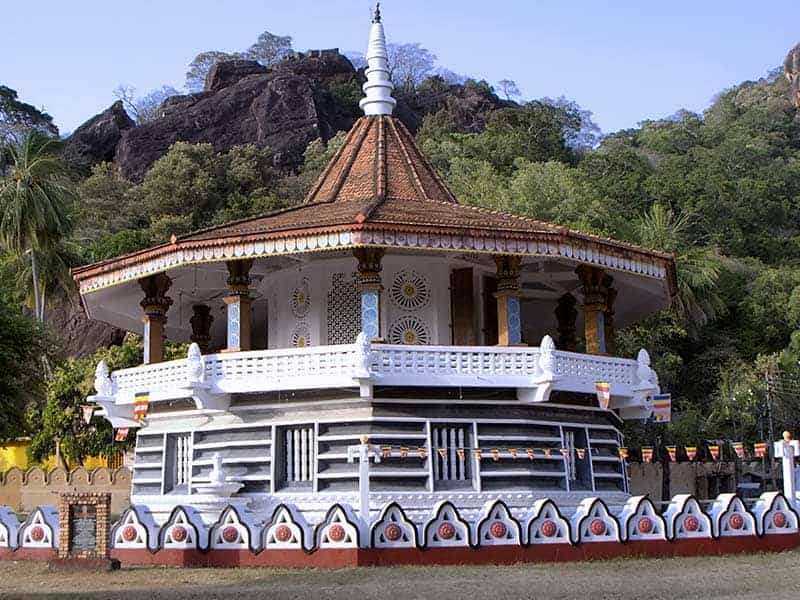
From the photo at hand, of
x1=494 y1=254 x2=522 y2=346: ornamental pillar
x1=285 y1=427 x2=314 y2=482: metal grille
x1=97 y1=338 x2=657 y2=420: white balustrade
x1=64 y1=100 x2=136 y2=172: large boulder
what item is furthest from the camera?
x1=64 y1=100 x2=136 y2=172: large boulder

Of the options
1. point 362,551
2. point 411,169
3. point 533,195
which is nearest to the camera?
point 362,551

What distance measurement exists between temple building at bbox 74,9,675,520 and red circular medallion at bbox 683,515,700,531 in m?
3.63

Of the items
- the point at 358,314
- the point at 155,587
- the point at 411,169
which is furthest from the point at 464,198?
the point at 155,587

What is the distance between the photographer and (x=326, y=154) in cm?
8106

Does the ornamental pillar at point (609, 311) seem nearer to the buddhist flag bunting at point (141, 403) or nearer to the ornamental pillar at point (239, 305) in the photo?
the ornamental pillar at point (239, 305)

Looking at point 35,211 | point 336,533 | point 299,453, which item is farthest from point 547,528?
point 35,211

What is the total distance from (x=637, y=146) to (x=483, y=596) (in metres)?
87.2

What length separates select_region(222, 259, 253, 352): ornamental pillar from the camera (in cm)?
2448

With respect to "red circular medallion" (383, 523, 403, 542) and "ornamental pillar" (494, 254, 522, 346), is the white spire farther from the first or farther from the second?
"red circular medallion" (383, 523, 403, 542)

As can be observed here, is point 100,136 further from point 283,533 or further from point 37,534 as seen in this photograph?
point 283,533

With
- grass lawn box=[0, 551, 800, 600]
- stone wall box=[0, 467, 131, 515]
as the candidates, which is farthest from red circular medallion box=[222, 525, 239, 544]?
stone wall box=[0, 467, 131, 515]

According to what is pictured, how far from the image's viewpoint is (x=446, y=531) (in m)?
19.2

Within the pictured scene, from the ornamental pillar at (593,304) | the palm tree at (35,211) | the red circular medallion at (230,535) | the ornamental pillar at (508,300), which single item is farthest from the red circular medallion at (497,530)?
the palm tree at (35,211)

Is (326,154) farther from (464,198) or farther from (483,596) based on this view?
(483,596)
